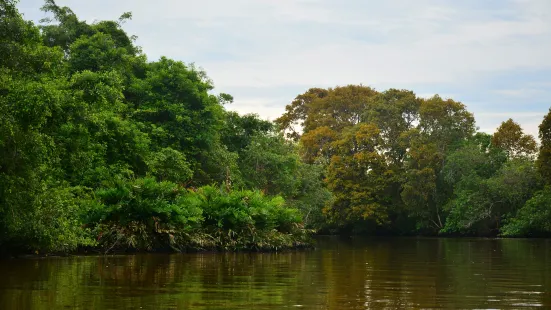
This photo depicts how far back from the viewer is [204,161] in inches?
1375

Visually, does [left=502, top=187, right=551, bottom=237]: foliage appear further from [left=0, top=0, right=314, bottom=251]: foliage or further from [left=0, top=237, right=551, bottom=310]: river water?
[left=0, top=237, right=551, bottom=310]: river water

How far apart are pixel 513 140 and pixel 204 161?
99.0ft

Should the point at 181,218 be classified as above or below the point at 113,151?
below

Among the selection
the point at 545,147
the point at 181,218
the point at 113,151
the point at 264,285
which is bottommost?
the point at 264,285

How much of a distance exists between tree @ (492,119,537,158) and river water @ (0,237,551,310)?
3807 cm

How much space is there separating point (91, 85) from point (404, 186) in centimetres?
3527

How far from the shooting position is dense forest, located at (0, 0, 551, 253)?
56.6 ft

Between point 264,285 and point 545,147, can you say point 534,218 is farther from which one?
point 264,285

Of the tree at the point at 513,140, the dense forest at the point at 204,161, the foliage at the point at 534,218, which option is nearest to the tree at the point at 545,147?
the dense forest at the point at 204,161

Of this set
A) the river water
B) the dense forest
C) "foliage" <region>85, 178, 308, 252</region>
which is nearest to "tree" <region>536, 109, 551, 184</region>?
the dense forest

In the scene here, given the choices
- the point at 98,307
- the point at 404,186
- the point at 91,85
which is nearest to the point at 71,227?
the point at 91,85

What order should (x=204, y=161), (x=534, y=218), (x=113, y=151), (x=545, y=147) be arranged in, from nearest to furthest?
(x=113, y=151), (x=204, y=161), (x=545, y=147), (x=534, y=218)

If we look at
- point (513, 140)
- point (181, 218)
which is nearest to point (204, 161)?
point (181, 218)

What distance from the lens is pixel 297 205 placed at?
43969 mm
